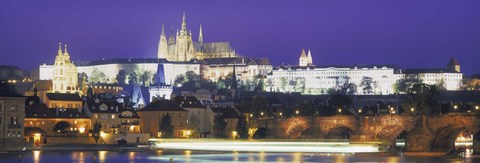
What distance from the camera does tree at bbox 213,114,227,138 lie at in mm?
124656

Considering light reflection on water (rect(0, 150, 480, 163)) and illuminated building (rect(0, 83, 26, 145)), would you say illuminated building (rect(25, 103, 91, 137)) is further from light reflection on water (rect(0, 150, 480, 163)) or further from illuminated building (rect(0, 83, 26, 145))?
light reflection on water (rect(0, 150, 480, 163))

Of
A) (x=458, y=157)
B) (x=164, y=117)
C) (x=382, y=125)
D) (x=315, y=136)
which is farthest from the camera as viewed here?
(x=164, y=117)

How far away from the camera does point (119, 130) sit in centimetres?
11800

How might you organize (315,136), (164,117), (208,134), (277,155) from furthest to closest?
(208,134) < (164,117) < (315,136) < (277,155)

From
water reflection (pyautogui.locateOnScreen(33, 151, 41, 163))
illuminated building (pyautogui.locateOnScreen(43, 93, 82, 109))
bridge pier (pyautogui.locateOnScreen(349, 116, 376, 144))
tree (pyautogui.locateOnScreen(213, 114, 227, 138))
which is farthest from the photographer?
illuminated building (pyautogui.locateOnScreen(43, 93, 82, 109))

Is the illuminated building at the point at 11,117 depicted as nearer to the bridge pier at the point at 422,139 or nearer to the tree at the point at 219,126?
the bridge pier at the point at 422,139

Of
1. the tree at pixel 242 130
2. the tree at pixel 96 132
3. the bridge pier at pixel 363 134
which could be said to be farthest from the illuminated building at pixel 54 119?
the bridge pier at pixel 363 134

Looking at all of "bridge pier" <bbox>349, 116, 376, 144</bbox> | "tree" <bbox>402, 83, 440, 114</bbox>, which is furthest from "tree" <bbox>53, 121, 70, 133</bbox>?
"tree" <bbox>402, 83, 440, 114</bbox>

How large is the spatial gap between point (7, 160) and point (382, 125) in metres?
36.9

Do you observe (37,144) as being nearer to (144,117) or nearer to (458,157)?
(144,117)

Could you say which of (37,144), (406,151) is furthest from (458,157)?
(37,144)

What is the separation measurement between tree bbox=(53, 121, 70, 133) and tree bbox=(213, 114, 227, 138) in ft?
64.2

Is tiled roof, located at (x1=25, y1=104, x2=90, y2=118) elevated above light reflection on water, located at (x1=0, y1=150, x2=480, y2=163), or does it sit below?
above

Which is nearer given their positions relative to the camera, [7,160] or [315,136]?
[7,160]
